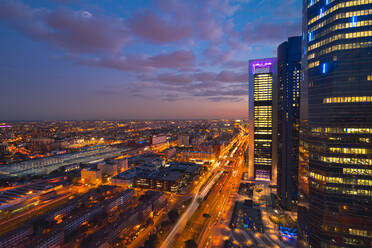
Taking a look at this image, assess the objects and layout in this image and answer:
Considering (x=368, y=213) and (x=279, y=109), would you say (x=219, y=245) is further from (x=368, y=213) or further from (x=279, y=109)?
(x=279, y=109)

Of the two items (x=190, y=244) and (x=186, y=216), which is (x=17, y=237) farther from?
(x=186, y=216)

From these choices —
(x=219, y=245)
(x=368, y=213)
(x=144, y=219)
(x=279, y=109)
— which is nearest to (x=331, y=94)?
(x=368, y=213)

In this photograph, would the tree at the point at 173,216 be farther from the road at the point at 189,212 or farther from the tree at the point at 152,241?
the tree at the point at 152,241

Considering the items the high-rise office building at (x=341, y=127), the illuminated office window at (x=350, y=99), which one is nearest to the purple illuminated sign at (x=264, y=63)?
the high-rise office building at (x=341, y=127)

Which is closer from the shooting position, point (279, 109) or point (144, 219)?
point (144, 219)

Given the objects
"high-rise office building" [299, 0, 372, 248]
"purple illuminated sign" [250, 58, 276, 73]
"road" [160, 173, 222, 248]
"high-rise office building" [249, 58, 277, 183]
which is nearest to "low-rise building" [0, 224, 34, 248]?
"road" [160, 173, 222, 248]

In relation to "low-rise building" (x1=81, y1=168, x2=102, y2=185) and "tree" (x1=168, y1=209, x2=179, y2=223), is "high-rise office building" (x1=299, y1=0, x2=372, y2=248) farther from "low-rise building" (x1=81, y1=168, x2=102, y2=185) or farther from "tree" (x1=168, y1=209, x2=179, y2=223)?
"low-rise building" (x1=81, y1=168, x2=102, y2=185)

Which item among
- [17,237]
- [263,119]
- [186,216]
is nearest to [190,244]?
[186,216]
